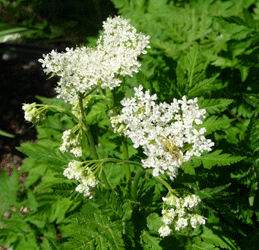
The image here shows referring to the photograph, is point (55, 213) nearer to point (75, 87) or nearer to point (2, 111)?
point (75, 87)

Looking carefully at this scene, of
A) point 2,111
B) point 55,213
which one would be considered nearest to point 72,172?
point 55,213

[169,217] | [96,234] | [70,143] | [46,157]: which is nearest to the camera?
[169,217]

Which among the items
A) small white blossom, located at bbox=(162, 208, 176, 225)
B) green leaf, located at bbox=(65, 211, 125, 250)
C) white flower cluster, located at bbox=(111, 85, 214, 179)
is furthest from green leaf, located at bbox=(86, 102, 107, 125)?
small white blossom, located at bbox=(162, 208, 176, 225)

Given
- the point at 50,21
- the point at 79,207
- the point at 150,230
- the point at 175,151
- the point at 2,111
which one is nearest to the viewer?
the point at 175,151

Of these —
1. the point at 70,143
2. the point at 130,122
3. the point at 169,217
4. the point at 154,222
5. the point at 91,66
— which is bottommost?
the point at 154,222

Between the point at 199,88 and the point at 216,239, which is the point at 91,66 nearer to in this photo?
the point at 199,88

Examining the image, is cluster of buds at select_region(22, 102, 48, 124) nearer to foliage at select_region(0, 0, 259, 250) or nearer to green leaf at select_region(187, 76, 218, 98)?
foliage at select_region(0, 0, 259, 250)

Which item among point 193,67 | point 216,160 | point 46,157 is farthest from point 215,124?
point 46,157
